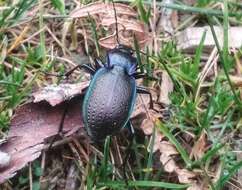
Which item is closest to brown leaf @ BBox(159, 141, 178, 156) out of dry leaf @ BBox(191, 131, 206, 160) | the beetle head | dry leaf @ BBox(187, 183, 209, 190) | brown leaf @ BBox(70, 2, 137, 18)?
dry leaf @ BBox(191, 131, 206, 160)

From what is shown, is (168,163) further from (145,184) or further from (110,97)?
(110,97)

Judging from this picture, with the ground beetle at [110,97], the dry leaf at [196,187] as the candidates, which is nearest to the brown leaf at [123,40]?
the ground beetle at [110,97]

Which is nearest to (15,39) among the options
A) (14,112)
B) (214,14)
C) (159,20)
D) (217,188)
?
(14,112)

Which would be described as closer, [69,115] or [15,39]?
[69,115]

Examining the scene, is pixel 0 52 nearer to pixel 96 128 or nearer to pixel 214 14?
pixel 96 128

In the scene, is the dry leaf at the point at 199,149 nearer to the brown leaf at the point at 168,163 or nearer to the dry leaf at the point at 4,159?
the brown leaf at the point at 168,163

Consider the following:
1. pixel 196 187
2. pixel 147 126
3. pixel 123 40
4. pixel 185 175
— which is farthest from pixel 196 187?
pixel 123 40
